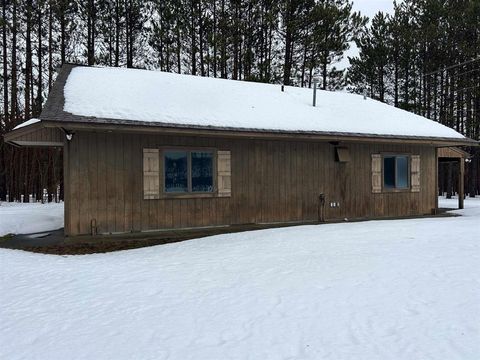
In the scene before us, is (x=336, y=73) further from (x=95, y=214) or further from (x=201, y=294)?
(x=201, y=294)

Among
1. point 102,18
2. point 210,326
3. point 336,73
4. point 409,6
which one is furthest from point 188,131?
point 409,6

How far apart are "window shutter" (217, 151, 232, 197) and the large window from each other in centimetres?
19

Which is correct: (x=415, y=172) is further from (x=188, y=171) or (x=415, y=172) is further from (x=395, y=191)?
(x=188, y=171)

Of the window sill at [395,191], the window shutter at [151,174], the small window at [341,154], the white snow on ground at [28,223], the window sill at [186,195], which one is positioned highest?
the small window at [341,154]

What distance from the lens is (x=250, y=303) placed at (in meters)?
4.56

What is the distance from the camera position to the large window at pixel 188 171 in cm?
948

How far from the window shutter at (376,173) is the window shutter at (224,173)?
4427 millimetres

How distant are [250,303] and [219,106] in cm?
731

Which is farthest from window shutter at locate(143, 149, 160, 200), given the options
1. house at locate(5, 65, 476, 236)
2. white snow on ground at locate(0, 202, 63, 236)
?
white snow on ground at locate(0, 202, 63, 236)

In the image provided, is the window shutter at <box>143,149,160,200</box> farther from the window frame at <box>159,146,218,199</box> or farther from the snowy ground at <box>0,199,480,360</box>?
the snowy ground at <box>0,199,480,360</box>

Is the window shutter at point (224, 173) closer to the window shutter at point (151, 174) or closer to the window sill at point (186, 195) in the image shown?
the window sill at point (186, 195)

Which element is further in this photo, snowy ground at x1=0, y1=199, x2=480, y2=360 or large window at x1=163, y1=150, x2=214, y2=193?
large window at x1=163, y1=150, x2=214, y2=193

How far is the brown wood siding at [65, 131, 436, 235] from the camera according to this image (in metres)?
8.69

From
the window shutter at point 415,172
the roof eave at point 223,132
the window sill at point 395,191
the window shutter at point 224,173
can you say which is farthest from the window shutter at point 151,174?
the window shutter at point 415,172
